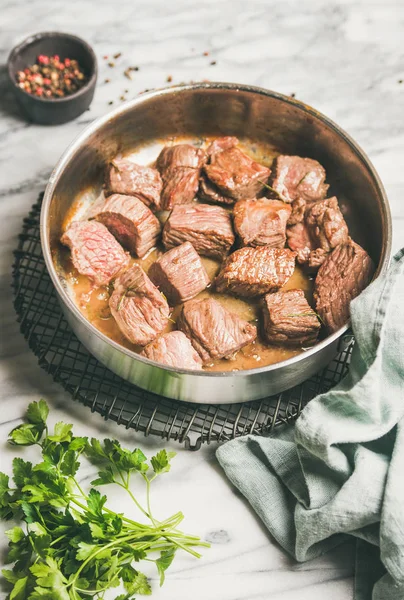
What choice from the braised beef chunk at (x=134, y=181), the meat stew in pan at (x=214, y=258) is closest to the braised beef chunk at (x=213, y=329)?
the meat stew in pan at (x=214, y=258)

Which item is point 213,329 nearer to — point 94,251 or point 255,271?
point 255,271

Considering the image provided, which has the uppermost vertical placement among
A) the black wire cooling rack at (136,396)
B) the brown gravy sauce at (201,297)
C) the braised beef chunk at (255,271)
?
the braised beef chunk at (255,271)

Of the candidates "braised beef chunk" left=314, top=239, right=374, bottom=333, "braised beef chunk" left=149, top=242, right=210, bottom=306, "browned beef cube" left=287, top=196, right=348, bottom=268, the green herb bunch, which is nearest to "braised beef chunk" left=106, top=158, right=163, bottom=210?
"braised beef chunk" left=149, top=242, right=210, bottom=306

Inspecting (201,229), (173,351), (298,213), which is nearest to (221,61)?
(298,213)

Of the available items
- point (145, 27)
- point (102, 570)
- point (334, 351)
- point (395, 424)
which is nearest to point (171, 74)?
point (145, 27)

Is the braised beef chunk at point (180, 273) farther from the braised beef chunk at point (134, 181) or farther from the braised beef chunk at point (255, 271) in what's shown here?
the braised beef chunk at point (134, 181)

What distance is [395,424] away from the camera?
3221 mm

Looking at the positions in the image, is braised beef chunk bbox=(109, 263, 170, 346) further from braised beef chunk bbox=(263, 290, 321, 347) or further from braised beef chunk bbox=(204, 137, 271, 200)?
braised beef chunk bbox=(204, 137, 271, 200)

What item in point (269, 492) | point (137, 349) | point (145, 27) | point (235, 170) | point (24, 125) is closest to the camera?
point (269, 492)

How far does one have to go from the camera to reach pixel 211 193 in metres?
4.07

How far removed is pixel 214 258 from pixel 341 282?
0.74 m

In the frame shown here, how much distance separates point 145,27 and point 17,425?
273 centimetres

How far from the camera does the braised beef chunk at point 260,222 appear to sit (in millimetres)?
3793

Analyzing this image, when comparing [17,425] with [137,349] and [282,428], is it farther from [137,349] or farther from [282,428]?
[282,428]
